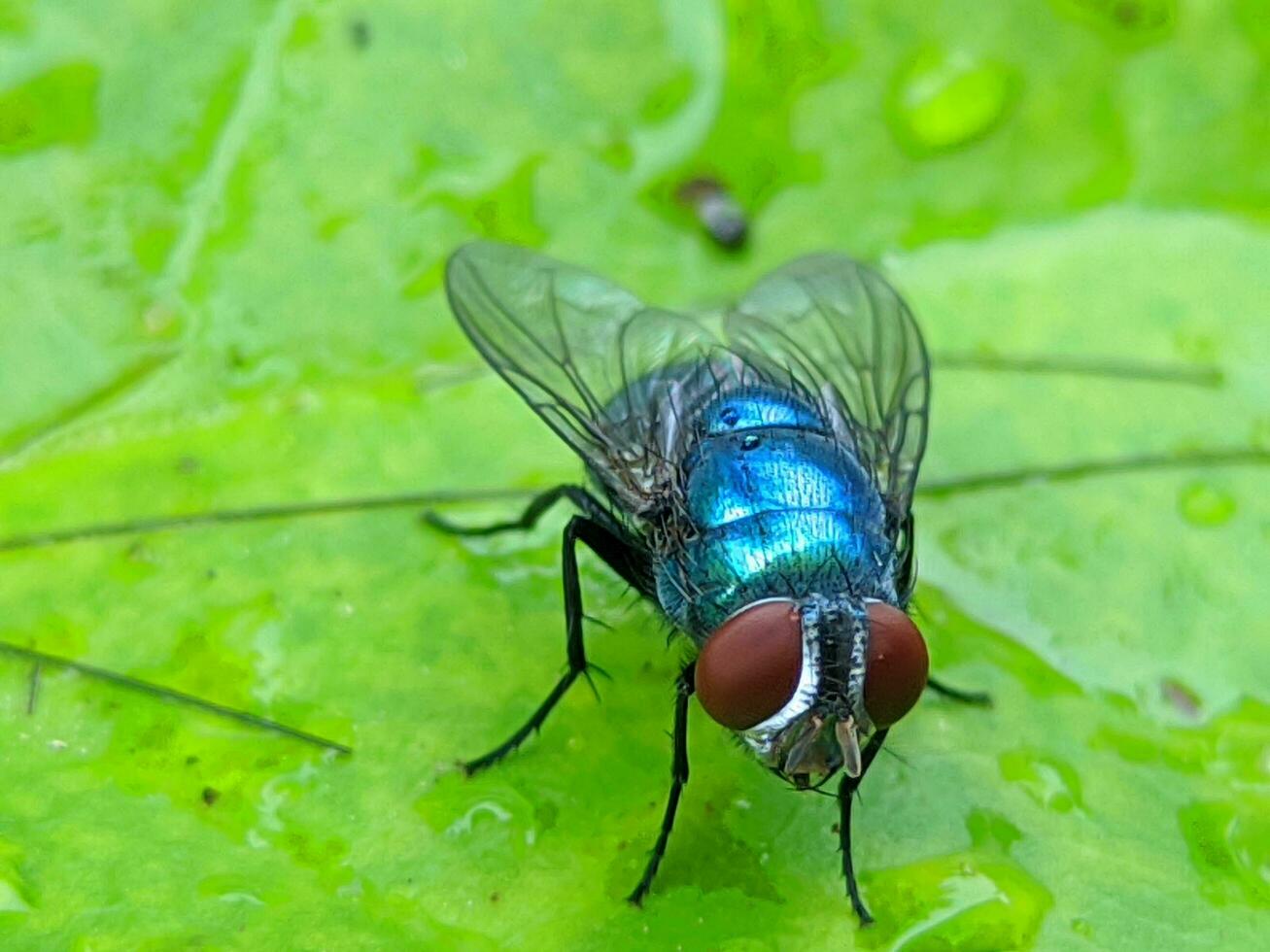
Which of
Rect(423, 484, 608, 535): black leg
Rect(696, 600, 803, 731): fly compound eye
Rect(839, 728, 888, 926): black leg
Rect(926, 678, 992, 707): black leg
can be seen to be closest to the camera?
Rect(696, 600, 803, 731): fly compound eye

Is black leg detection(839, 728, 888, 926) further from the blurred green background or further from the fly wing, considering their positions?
the fly wing

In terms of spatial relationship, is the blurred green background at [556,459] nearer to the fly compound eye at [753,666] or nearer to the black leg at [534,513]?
the black leg at [534,513]

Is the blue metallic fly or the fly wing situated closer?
the blue metallic fly

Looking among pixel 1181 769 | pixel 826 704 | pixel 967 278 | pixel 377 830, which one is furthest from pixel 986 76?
pixel 377 830

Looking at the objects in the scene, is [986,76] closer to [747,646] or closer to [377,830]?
[747,646]

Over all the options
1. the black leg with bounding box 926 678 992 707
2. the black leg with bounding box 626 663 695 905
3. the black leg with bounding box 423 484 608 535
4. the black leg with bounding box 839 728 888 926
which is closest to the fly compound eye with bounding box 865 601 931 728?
the black leg with bounding box 839 728 888 926

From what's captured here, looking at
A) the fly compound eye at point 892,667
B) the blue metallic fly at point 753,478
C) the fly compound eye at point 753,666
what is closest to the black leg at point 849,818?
the blue metallic fly at point 753,478

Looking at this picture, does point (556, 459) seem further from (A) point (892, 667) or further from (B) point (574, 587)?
(A) point (892, 667)
